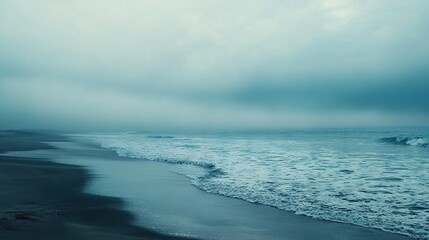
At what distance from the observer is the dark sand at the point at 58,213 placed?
23.9ft

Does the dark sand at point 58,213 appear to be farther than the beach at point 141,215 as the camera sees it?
No

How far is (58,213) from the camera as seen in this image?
9000 millimetres

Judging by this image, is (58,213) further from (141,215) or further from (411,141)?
(411,141)

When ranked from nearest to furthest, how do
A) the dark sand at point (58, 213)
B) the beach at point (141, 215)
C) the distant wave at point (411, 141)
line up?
1. the dark sand at point (58, 213)
2. the beach at point (141, 215)
3. the distant wave at point (411, 141)

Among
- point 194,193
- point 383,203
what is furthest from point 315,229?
point 194,193

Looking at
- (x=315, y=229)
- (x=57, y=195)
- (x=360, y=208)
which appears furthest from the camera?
(x=57, y=195)

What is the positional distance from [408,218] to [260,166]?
11.2m

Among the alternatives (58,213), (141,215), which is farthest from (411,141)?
(58,213)

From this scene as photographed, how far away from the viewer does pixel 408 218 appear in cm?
860

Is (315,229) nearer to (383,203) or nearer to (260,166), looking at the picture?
(383,203)

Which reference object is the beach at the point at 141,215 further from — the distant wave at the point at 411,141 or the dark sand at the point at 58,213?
the distant wave at the point at 411,141

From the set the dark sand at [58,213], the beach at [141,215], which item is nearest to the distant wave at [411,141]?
the beach at [141,215]

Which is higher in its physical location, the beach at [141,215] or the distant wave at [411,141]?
the distant wave at [411,141]

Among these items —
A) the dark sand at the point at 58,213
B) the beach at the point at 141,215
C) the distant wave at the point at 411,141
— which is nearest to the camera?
the dark sand at the point at 58,213
